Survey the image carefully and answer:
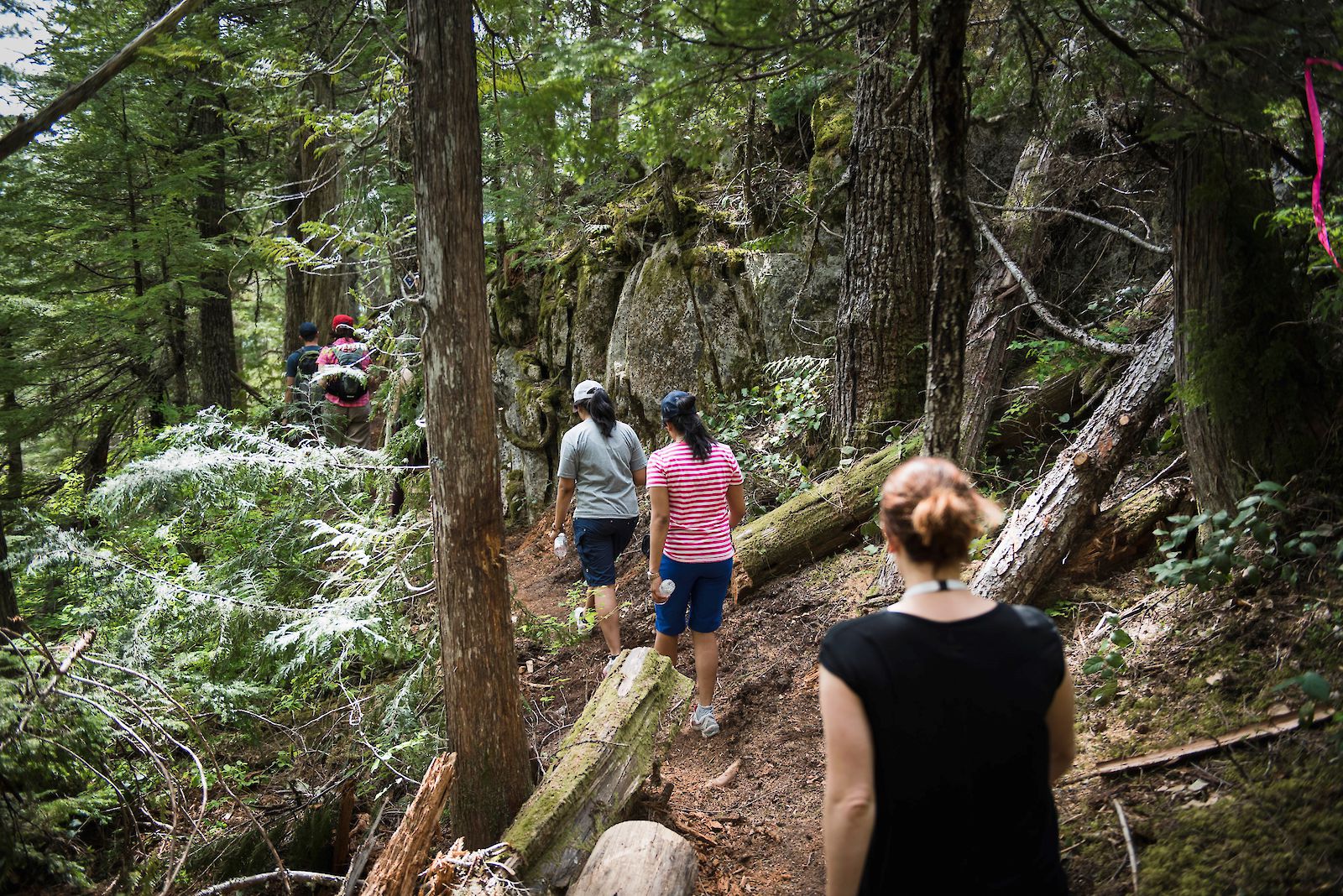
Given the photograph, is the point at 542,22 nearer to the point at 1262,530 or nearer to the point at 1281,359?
the point at 1281,359

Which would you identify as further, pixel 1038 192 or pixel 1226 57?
pixel 1038 192

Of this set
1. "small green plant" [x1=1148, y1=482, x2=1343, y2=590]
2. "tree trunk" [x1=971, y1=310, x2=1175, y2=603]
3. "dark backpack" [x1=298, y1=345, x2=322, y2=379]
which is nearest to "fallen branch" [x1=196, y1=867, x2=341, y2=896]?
"tree trunk" [x1=971, y1=310, x2=1175, y2=603]

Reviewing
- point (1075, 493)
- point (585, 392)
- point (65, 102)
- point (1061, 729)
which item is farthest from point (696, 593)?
point (65, 102)

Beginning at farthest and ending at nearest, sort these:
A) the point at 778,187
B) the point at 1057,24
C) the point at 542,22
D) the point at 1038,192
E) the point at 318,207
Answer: the point at 318,207 < the point at 778,187 < the point at 1038,192 < the point at 542,22 < the point at 1057,24

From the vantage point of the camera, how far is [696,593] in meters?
5.51

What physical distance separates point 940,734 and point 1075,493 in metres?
3.66

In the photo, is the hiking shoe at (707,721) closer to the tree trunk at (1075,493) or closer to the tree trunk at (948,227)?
the tree trunk at (1075,493)

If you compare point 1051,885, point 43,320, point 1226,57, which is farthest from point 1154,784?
point 43,320

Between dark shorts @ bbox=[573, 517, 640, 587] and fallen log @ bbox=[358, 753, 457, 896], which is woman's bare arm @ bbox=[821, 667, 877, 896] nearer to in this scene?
fallen log @ bbox=[358, 753, 457, 896]

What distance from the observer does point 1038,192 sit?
6.72m

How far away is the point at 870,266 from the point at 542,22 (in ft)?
11.7

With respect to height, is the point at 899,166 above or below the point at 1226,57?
above

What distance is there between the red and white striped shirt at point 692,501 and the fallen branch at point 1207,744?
8.44ft

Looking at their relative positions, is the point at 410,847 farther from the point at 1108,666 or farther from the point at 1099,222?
the point at 1099,222
